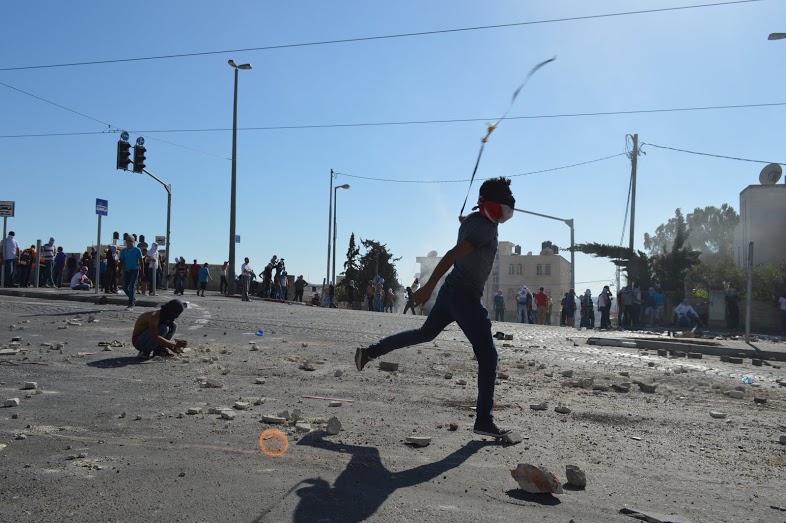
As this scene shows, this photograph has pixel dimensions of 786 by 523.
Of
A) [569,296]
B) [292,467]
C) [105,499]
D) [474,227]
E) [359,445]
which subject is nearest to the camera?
[105,499]

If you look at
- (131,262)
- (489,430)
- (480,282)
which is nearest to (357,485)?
(489,430)

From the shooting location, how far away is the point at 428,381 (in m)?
7.92

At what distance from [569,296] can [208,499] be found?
Result: 2905cm

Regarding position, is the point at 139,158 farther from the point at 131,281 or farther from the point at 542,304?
the point at 542,304

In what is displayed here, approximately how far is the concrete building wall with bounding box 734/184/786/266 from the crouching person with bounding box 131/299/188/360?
4305cm

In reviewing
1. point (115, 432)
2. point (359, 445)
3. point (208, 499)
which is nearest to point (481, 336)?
point (359, 445)

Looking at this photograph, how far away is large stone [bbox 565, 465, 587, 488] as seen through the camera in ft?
13.2

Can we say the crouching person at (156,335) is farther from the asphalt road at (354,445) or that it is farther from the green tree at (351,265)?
the green tree at (351,265)

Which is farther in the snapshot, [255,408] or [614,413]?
[614,413]

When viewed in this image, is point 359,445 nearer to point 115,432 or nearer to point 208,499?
point 208,499

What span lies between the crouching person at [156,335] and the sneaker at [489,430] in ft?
16.3

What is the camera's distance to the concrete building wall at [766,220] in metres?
44.5

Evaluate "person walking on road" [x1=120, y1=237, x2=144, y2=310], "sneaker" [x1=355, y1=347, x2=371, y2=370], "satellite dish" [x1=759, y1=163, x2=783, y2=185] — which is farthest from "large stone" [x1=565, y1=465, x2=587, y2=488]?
"satellite dish" [x1=759, y1=163, x2=783, y2=185]

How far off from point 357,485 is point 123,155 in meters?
25.3
